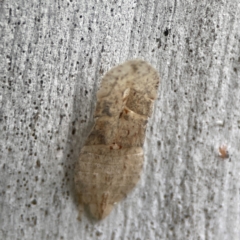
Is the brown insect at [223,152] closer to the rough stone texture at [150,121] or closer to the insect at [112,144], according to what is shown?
the rough stone texture at [150,121]

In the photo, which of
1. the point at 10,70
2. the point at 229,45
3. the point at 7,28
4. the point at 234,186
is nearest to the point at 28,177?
the point at 10,70

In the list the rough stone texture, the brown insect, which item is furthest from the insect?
the brown insect

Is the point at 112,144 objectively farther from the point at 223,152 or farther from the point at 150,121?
the point at 223,152

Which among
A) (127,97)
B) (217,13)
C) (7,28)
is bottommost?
(127,97)

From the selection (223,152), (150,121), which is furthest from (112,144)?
(223,152)

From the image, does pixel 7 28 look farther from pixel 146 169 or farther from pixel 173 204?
pixel 173 204

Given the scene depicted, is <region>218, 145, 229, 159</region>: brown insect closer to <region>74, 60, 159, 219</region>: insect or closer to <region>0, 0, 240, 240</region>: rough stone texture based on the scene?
<region>0, 0, 240, 240</region>: rough stone texture
